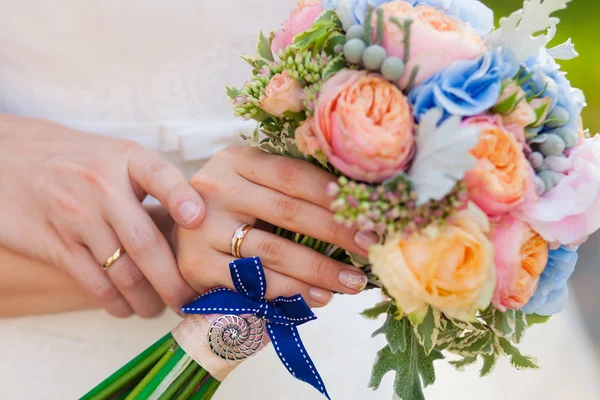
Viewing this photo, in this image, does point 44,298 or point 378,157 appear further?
point 44,298

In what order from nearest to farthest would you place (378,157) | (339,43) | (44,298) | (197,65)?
(378,157) < (339,43) < (44,298) < (197,65)

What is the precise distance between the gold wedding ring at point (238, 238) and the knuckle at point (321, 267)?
0.14 meters

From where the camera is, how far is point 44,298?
1.21 m

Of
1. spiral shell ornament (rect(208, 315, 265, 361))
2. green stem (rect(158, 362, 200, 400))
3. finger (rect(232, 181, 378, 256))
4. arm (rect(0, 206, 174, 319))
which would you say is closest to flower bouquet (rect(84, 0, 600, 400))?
finger (rect(232, 181, 378, 256))

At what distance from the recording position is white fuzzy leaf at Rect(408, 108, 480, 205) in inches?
25.1

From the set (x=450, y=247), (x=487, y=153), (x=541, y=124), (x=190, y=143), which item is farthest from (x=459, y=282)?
(x=190, y=143)

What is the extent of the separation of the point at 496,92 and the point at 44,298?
103 cm

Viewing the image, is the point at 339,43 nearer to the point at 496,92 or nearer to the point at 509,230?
the point at 496,92

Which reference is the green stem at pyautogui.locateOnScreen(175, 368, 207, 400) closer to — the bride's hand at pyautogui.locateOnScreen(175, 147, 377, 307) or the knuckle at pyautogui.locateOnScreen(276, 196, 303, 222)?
the bride's hand at pyautogui.locateOnScreen(175, 147, 377, 307)

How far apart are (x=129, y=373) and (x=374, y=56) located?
2.41 ft

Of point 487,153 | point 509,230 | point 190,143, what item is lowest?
point 190,143

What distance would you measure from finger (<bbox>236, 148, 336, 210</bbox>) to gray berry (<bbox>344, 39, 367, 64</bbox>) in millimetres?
216

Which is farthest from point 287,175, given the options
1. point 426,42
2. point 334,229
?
point 426,42

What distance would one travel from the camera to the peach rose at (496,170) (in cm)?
70
